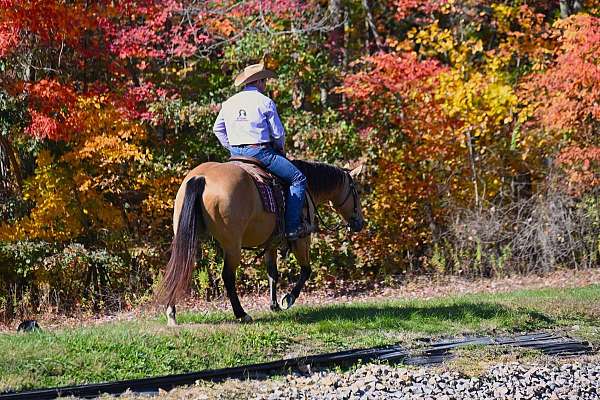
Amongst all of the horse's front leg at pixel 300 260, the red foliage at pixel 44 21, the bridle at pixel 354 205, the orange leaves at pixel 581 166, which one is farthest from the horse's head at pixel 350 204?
the orange leaves at pixel 581 166

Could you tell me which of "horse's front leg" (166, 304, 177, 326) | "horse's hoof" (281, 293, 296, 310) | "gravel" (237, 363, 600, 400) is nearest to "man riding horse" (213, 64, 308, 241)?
"horse's hoof" (281, 293, 296, 310)

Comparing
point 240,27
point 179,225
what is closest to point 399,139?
point 240,27

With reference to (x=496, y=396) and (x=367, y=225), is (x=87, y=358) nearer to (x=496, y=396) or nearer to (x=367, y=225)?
(x=496, y=396)

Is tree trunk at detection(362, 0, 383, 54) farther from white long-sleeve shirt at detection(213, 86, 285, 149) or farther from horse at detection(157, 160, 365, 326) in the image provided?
horse at detection(157, 160, 365, 326)

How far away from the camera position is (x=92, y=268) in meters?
16.9

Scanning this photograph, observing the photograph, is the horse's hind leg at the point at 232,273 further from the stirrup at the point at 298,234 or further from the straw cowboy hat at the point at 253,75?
the straw cowboy hat at the point at 253,75

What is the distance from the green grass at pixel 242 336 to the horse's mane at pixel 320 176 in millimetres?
1544

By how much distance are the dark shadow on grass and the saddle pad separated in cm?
129

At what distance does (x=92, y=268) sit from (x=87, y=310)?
942mm

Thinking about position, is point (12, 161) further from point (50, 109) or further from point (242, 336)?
point (242, 336)

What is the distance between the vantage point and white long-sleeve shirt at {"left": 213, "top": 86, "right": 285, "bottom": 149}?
392 inches

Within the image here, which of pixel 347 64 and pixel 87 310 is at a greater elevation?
pixel 347 64

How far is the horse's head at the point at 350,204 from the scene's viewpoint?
1180 cm

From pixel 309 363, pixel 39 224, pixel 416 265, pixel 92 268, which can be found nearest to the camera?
pixel 309 363
